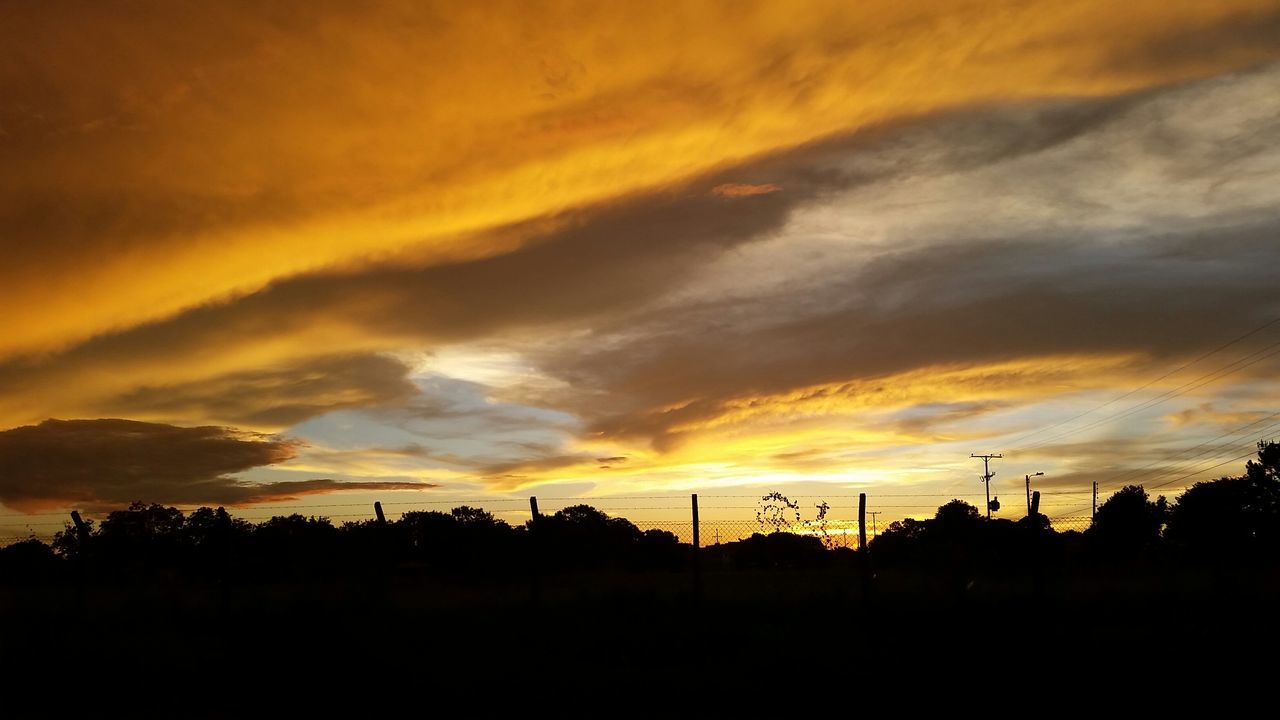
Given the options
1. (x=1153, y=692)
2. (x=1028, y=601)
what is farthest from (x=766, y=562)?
(x=1153, y=692)

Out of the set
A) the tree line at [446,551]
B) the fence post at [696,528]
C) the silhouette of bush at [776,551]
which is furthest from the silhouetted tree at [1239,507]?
the fence post at [696,528]

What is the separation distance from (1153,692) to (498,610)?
1054 centimetres

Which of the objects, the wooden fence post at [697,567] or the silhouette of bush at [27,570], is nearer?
the wooden fence post at [697,567]

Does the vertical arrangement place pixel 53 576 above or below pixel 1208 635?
above

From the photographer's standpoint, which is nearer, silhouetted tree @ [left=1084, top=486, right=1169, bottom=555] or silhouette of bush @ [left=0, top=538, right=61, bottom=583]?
silhouette of bush @ [left=0, top=538, right=61, bottom=583]

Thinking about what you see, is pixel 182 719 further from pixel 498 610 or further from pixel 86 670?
pixel 498 610

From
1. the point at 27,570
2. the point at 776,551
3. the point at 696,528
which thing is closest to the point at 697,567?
the point at 696,528

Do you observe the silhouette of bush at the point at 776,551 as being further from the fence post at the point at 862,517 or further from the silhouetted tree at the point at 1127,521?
the silhouetted tree at the point at 1127,521

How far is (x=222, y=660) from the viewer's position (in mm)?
12898

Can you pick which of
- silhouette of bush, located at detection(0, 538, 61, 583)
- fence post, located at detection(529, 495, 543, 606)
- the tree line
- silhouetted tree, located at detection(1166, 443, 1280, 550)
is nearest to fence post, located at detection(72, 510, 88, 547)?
the tree line

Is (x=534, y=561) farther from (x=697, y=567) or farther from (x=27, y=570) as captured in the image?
(x=27, y=570)

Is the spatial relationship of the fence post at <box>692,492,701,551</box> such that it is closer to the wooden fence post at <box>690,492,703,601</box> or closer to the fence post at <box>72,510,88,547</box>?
the wooden fence post at <box>690,492,703,601</box>

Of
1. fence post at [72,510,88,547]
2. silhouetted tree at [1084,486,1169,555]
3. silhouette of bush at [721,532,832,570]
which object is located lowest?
silhouetted tree at [1084,486,1169,555]

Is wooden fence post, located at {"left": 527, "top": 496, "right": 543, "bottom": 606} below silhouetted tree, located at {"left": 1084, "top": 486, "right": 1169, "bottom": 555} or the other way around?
the other way around
